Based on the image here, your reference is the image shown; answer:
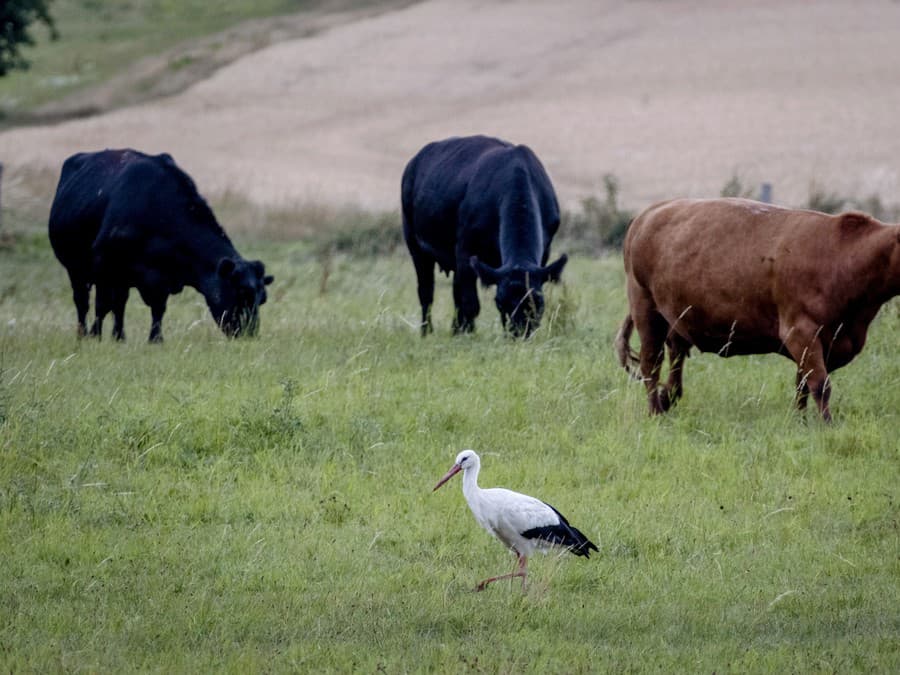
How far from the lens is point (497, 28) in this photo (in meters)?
62.2

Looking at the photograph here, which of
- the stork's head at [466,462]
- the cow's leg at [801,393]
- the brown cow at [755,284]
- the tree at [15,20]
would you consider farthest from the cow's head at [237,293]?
the tree at [15,20]

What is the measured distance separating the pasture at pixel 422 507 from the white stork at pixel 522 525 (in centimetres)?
16

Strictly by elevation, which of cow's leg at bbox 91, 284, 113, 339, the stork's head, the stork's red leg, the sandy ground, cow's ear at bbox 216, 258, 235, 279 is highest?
the stork's head

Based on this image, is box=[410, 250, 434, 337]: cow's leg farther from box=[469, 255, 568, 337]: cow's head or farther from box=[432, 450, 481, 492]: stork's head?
box=[432, 450, 481, 492]: stork's head

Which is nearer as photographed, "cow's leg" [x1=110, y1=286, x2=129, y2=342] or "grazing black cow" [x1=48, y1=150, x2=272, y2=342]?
"grazing black cow" [x1=48, y1=150, x2=272, y2=342]

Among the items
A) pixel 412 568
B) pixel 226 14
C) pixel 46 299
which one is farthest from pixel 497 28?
pixel 412 568

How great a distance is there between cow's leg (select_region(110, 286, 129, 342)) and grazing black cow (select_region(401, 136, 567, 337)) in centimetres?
303

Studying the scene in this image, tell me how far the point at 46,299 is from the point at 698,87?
35439 millimetres

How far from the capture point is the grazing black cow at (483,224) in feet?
44.3

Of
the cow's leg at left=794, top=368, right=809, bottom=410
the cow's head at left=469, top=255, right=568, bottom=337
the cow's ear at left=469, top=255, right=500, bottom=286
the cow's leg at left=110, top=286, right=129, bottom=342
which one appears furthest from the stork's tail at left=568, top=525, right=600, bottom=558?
the cow's leg at left=110, top=286, right=129, bottom=342

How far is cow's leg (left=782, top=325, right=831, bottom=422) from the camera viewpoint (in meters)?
10.1

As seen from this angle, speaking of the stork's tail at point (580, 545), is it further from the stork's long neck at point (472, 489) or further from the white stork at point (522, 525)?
the stork's long neck at point (472, 489)

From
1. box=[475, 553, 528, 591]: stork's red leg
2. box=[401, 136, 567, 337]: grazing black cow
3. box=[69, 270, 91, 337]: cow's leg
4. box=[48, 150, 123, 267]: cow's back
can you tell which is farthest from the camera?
box=[69, 270, 91, 337]: cow's leg

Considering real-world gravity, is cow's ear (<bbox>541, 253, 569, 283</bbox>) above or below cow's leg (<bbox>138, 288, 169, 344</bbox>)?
above
